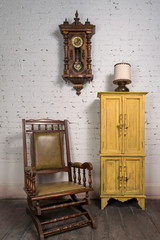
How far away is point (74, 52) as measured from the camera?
2.88 meters

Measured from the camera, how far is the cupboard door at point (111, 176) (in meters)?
2.49

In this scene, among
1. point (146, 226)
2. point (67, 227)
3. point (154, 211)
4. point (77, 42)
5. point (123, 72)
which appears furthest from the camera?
point (77, 42)

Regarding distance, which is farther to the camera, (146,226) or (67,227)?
(146,226)

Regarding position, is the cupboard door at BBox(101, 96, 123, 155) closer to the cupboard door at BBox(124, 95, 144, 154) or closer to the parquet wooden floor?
the cupboard door at BBox(124, 95, 144, 154)

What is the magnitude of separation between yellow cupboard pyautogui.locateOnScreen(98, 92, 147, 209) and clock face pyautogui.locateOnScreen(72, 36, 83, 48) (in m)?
0.93

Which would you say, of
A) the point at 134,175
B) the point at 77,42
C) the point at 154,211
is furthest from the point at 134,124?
the point at 77,42

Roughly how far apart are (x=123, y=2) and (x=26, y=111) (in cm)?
227

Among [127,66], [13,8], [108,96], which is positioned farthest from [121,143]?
[13,8]

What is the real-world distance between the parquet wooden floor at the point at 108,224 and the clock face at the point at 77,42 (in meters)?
2.36

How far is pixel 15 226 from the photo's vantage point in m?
2.11

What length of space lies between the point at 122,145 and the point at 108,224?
0.95 metres

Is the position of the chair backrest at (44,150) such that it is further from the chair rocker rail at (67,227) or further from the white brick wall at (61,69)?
the chair rocker rail at (67,227)

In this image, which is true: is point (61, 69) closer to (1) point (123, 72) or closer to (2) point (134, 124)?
(1) point (123, 72)

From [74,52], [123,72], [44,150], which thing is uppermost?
[74,52]
